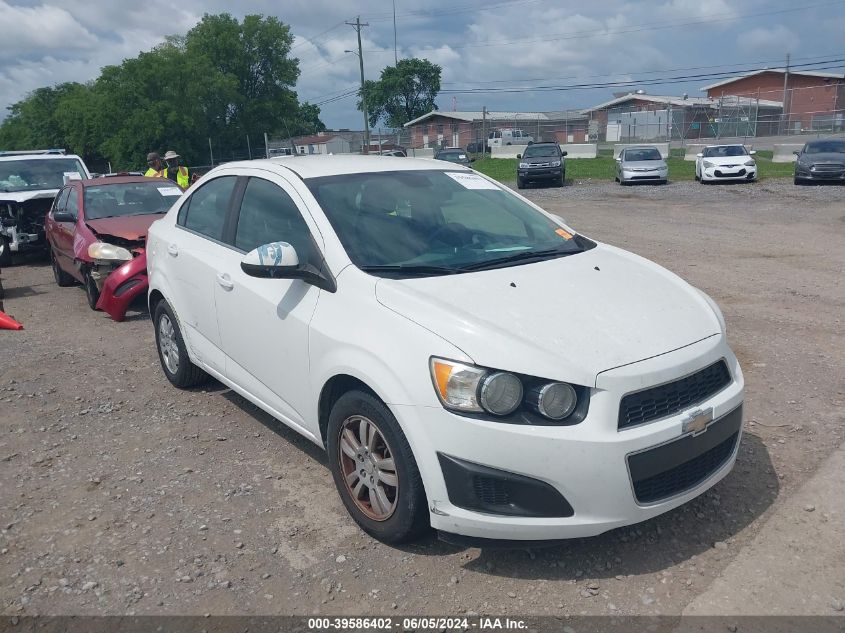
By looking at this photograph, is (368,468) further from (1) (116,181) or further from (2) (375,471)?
(1) (116,181)

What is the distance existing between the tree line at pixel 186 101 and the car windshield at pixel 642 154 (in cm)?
4357

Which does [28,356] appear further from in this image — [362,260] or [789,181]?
[789,181]

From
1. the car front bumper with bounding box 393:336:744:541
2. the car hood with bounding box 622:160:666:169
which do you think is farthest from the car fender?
the car hood with bounding box 622:160:666:169

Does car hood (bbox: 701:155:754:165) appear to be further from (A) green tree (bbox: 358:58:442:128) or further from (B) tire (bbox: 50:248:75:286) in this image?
(A) green tree (bbox: 358:58:442:128)

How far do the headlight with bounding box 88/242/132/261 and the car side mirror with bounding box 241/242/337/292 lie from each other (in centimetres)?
479

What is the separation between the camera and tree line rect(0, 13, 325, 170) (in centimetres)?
5859

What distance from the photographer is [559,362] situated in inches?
112

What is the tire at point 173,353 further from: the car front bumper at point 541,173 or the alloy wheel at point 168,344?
the car front bumper at point 541,173

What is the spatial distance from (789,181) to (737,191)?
3259mm

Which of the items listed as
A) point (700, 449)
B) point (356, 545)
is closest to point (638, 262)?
point (700, 449)

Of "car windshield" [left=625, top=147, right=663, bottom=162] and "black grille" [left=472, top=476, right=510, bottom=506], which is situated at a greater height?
"car windshield" [left=625, top=147, right=663, bottom=162]

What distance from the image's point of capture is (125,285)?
7.25 meters

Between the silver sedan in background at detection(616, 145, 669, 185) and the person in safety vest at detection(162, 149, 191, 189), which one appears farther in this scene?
the silver sedan in background at detection(616, 145, 669, 185)

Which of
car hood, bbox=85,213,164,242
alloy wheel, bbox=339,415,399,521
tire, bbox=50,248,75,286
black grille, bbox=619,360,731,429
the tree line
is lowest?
tire, bbox=50,248,75,286
